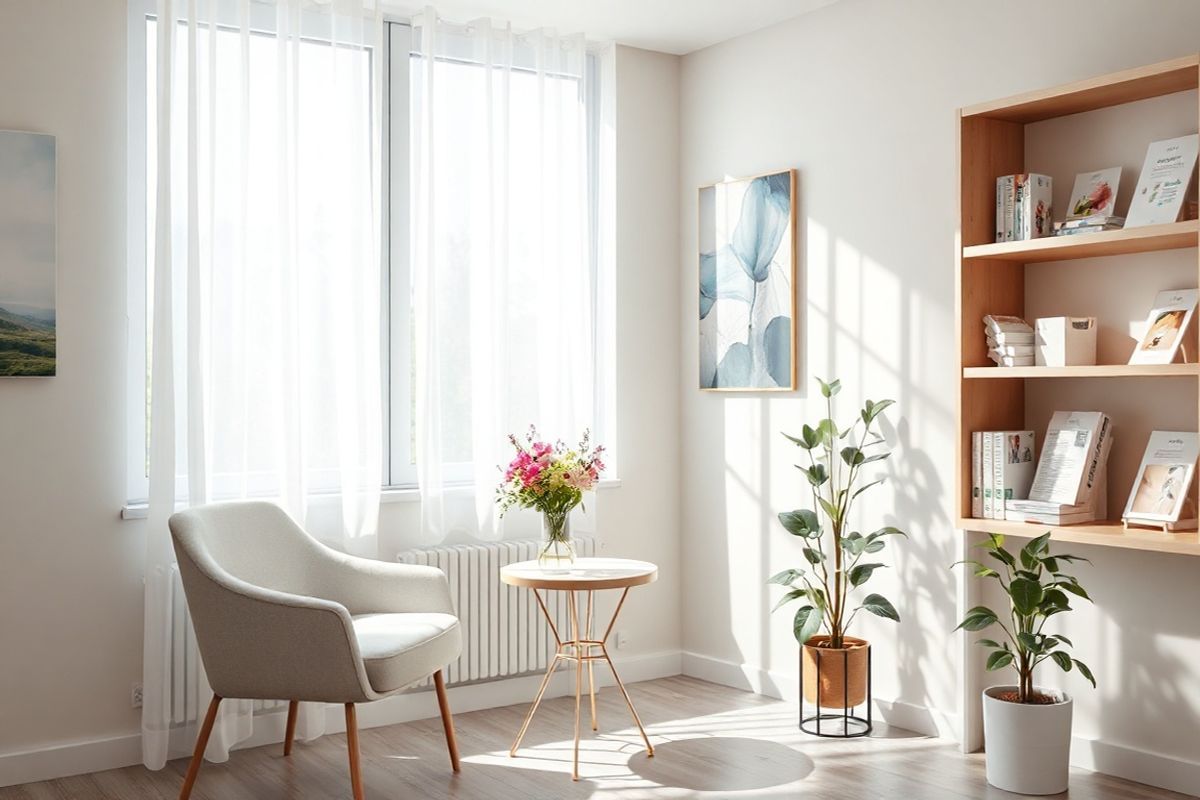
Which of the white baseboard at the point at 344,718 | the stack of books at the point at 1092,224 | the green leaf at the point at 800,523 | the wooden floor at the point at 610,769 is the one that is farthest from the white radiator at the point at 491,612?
the stack of books at the point at 1092,224

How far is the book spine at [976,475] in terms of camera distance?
12.4ft

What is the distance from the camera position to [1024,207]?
3.71 metres

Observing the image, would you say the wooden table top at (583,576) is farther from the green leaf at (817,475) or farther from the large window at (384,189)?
the large window at (384,189)

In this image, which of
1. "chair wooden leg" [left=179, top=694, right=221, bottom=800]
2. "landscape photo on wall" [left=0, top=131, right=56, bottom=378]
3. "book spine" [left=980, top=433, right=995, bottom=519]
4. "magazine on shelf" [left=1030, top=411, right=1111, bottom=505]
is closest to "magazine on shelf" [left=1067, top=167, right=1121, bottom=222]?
"magazine on shelf" [left=1030, top=411, right=1111, bottom=505]

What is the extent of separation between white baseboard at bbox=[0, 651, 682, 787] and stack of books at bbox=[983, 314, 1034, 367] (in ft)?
7.07

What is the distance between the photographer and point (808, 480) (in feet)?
14.8

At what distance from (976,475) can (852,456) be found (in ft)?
1.80

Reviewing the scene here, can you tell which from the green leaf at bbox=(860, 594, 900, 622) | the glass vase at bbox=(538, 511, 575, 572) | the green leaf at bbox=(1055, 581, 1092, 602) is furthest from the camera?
the green leaf at bbox=(860, 594, 900, 622)

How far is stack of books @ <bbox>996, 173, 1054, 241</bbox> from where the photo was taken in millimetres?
3691

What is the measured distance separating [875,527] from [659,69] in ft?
7.36

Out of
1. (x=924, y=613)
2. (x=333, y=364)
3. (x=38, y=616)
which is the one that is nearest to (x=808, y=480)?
(x=924, y=613)

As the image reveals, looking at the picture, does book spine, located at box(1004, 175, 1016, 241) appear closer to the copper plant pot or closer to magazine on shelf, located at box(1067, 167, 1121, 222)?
magazine on shelf, located at box(1067, 167, 1121, 222)

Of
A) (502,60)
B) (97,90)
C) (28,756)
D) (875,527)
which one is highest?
(502,60)

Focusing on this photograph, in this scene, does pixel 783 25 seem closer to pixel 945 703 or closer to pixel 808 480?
pixel 808 480
